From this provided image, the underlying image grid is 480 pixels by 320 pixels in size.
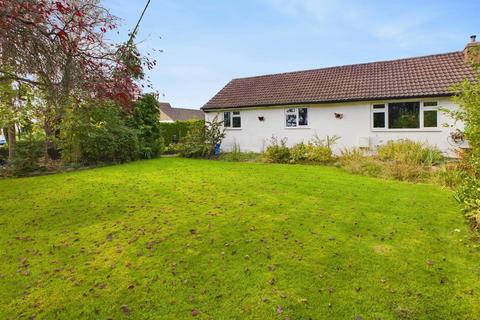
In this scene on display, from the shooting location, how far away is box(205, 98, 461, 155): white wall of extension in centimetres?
1248

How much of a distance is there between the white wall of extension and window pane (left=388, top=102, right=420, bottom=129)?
0.27 metres

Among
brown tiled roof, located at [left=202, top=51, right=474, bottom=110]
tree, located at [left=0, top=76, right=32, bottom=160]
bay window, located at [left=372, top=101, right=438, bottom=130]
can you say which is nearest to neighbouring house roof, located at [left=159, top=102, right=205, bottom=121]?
brown tiled roof, located at [left=202, top=51, right=474, bottom=110]

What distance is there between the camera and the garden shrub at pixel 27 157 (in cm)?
1119

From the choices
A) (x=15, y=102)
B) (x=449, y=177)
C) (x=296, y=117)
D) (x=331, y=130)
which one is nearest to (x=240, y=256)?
(x=449, y=177)

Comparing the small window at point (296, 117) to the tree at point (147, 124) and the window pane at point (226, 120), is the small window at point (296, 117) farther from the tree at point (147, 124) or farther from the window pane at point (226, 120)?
the tree at point (147, 124)

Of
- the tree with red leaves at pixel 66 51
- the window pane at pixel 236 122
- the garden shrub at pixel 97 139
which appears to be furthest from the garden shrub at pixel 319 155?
the tree with red leaves at pixel 66 51

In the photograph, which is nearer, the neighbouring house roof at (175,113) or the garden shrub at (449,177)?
the garden shrub at (449,177)

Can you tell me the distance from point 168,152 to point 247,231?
1493 centimetres

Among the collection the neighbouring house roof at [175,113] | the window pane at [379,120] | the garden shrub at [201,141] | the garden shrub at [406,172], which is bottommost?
the garden shrub at [406,172]

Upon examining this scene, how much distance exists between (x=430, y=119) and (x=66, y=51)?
13.5 m

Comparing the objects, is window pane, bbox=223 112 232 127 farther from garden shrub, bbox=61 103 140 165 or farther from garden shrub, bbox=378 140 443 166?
garden shrub, bbox=378 140 443 166

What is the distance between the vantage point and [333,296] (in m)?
3.03

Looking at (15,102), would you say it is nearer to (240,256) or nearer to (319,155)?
(240,256)

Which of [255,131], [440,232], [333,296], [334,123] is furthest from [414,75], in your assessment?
[333,296]
